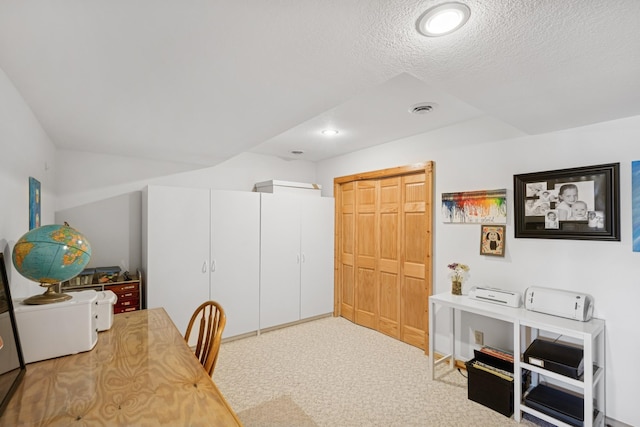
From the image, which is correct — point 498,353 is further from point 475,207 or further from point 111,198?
point 111,198

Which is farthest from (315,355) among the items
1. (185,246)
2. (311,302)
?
(185,246)

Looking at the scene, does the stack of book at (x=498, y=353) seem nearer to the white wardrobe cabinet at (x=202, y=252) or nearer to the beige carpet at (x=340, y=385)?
the beige carpet at (x=340, y=385)

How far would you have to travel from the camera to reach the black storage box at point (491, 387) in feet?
7.67

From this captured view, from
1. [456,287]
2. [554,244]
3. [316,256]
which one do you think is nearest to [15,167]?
[316,256]

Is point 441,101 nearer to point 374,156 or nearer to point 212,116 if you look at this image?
point 374,156

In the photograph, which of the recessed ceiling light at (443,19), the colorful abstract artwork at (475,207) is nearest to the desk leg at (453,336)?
the colorful abstract artwork at (475,207)

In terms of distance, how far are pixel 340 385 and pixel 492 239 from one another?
1.86 metres

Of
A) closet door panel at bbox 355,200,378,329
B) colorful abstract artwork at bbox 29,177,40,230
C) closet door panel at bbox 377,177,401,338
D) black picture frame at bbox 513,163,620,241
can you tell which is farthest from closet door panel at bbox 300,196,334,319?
colorful abstract artwork at bbox 29,177,40,230

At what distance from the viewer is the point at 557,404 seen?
2240 millimetres

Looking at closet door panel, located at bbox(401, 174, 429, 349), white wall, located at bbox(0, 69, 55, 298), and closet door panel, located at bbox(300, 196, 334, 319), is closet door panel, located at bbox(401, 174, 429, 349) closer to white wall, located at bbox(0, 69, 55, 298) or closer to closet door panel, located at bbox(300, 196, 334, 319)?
closet door panel, located at bbox(300, 196, 334, 319)

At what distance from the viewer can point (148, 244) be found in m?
3.28

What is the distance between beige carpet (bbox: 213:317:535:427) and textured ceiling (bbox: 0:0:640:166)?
7.16 feet

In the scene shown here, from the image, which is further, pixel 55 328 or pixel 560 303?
pixel 560 303

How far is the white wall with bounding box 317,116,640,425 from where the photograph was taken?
2.21 m
